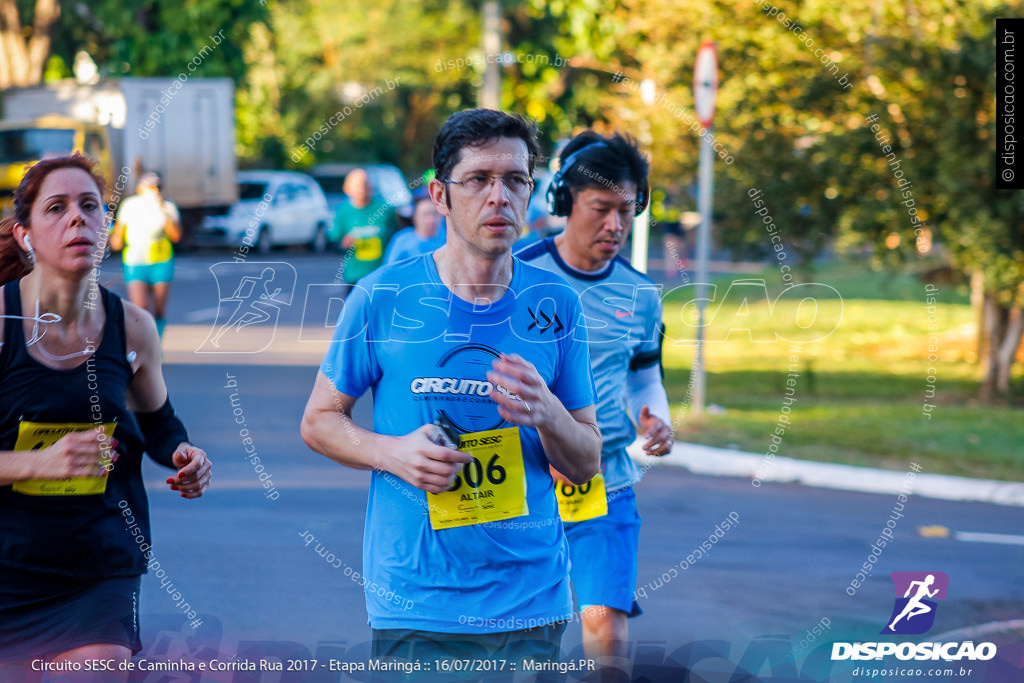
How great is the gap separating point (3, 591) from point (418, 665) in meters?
1.03

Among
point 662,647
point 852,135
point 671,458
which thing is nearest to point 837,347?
point 852,135

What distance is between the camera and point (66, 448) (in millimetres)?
2887

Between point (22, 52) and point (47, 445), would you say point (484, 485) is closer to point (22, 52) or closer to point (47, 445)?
point (47, 445)

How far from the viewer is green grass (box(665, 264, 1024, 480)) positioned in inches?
392

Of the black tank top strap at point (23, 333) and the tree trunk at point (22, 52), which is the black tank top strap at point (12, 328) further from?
the tree trunk at point (22, 52)

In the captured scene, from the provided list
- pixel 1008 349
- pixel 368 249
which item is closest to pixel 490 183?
pixel 368 249

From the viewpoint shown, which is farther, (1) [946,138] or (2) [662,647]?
(1) [946,138]

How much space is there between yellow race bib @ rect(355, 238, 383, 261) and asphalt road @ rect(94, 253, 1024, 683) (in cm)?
203

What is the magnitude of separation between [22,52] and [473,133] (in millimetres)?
31010

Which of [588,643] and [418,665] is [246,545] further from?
[418,665]

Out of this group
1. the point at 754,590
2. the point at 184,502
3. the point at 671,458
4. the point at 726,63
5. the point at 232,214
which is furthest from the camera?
the point at 232,214

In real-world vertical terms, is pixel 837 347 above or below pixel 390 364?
below

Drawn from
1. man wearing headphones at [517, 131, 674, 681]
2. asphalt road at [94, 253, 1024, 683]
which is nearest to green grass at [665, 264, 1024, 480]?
man wearing headphones at [517, 131, 674, 681]

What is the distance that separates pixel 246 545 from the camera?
673cm
